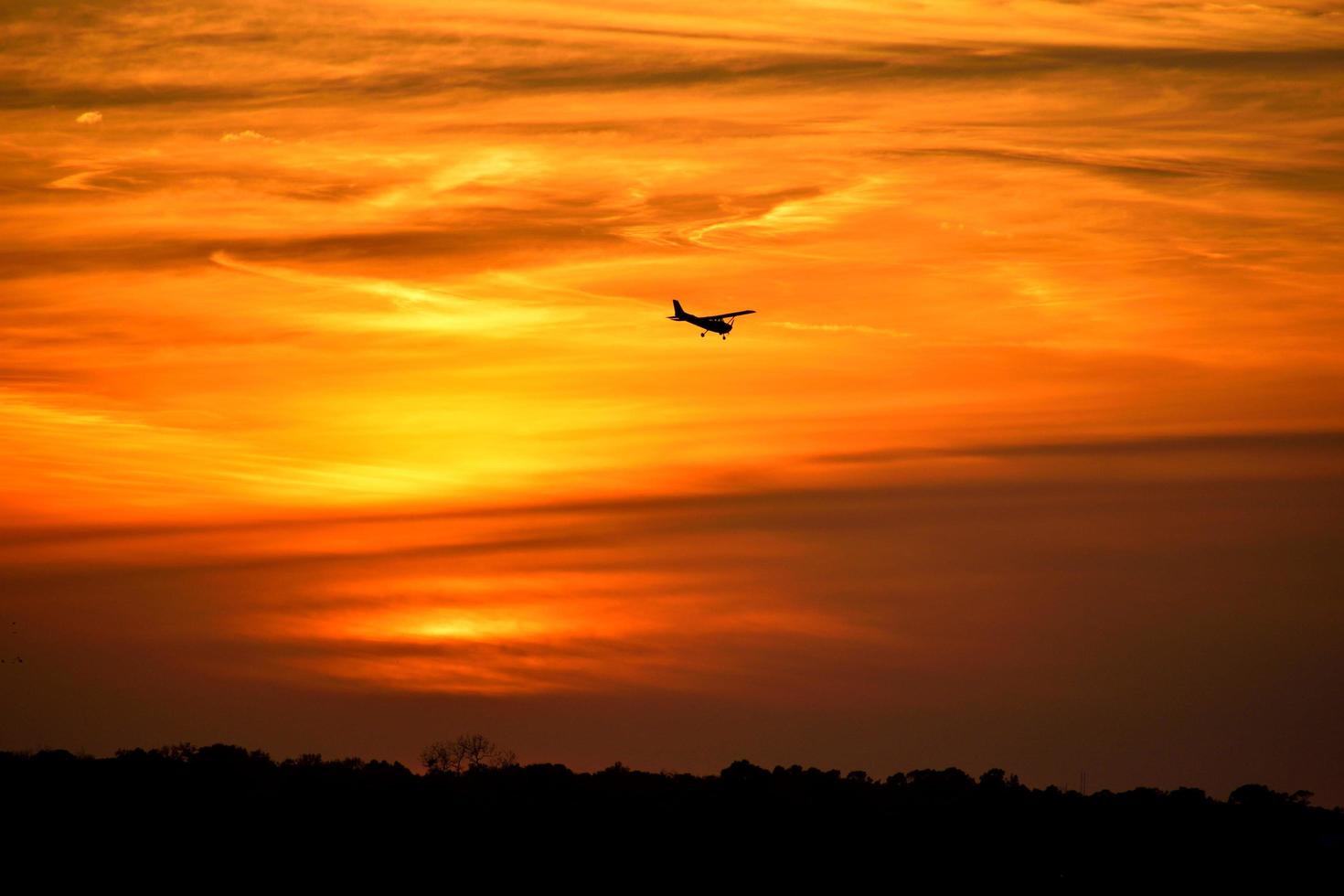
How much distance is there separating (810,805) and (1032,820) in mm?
20557

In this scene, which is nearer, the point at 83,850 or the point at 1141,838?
the point at 83,850

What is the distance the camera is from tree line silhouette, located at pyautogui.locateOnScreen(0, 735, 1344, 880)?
6383 inches

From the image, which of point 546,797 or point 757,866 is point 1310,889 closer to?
point 757,866

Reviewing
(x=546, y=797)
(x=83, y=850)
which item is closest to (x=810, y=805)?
(x=546, y=797)

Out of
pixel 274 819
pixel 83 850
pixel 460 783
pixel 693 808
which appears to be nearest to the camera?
pixel 83 850

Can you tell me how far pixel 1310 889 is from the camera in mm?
156750

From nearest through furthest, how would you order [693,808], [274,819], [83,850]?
[83,850] < [274,819] < [693,808]

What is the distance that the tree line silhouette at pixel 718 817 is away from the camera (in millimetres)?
162125

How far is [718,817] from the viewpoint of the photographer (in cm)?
17288

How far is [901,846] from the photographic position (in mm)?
163375

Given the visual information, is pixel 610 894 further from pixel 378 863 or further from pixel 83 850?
pixel 83 850

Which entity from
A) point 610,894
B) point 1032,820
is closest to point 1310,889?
point 1032,820

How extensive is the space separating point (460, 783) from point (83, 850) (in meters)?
47.3

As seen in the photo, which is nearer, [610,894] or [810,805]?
[610,894]
